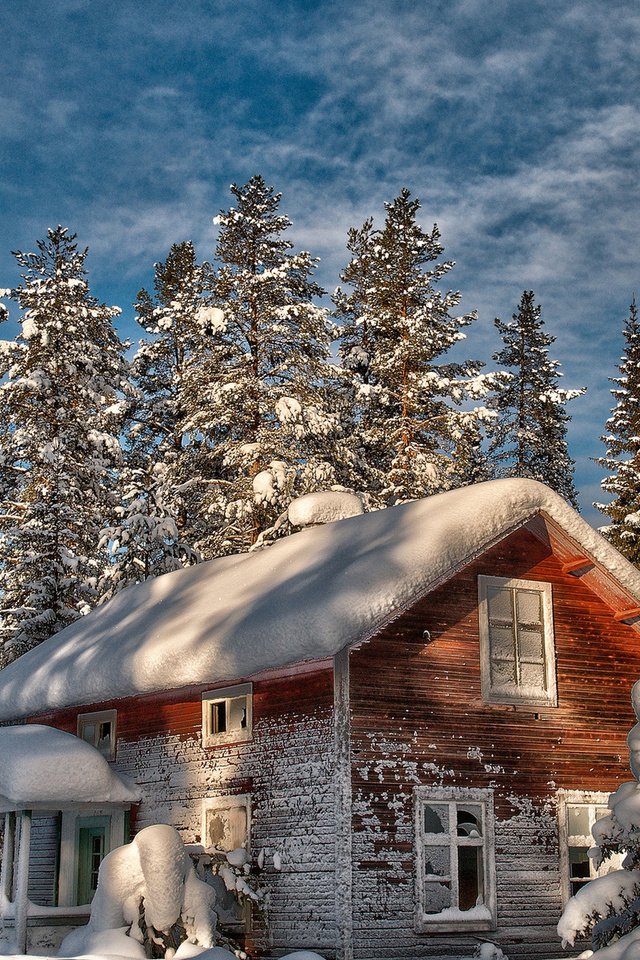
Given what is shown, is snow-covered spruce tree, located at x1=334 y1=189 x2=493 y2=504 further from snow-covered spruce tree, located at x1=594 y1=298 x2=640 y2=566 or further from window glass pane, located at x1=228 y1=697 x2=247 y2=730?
window glass pane, located at x1=228 y1=697 x2=247 y2=730

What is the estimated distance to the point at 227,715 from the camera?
18188mm

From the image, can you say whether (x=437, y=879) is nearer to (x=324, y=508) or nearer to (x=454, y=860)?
(x=454, y=860)

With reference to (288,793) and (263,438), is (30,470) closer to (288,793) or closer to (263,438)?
(263,438)

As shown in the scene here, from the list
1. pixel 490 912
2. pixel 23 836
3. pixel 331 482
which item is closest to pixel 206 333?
pixel 331 482

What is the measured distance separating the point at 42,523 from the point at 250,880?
15995mm

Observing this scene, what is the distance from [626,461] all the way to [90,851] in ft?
69.4

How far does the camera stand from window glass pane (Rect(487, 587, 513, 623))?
17.6m

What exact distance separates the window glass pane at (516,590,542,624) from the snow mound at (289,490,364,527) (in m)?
5.71

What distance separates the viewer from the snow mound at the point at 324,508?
911 inches

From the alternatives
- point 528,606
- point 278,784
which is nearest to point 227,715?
point 278,784

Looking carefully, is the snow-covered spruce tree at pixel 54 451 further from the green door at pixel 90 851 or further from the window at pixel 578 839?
the window at pixel 578 839

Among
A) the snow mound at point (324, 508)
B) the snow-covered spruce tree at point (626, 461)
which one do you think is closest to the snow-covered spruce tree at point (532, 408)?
the snow-covered spruce tree at point (626, 461)

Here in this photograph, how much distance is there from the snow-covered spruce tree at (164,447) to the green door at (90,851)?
10.3 metres

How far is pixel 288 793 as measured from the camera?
16.3m
